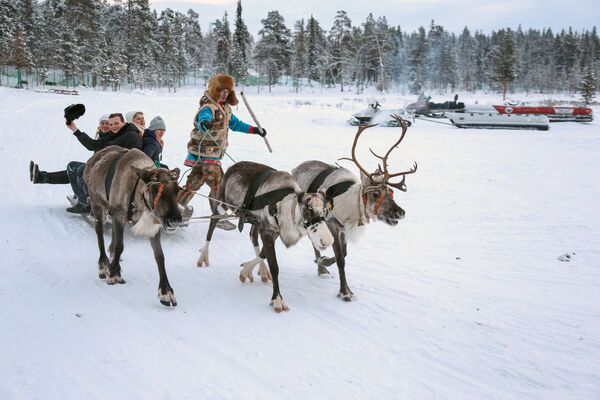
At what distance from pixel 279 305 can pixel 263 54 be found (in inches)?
2823

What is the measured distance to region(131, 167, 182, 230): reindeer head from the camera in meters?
4.32

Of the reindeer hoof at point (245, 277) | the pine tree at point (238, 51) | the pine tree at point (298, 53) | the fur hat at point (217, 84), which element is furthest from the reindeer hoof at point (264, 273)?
the pine tree at point (298, 53)

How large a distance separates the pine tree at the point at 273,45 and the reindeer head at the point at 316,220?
6777cm

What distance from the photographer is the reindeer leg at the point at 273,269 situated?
4777 mm

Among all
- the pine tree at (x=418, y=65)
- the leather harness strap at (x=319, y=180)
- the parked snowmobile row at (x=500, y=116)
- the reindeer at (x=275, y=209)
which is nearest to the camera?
the reindeer at (x=275, y=209)

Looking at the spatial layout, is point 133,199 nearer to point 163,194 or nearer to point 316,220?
point 163,194

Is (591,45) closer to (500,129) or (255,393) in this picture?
(500,129)

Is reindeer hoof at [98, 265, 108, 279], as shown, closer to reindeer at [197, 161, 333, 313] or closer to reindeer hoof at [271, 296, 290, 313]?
reindeer at [197, 161, 333, 313]

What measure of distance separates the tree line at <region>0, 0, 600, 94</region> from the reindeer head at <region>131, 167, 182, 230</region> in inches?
2356

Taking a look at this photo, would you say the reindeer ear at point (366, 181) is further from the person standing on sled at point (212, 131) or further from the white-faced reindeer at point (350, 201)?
the person standing on sled at point (212, 131)

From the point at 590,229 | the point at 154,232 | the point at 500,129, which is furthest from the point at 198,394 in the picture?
the point at 500,129

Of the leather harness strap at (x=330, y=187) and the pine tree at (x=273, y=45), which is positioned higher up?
the pine tree at (x=273, y=45)

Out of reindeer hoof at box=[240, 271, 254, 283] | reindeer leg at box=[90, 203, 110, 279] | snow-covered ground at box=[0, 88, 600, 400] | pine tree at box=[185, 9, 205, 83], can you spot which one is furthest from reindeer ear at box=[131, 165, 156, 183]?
pine tree at box=[185, 9, 205, 83]

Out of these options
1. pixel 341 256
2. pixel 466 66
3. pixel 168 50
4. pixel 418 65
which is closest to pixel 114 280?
pixel 341 256
